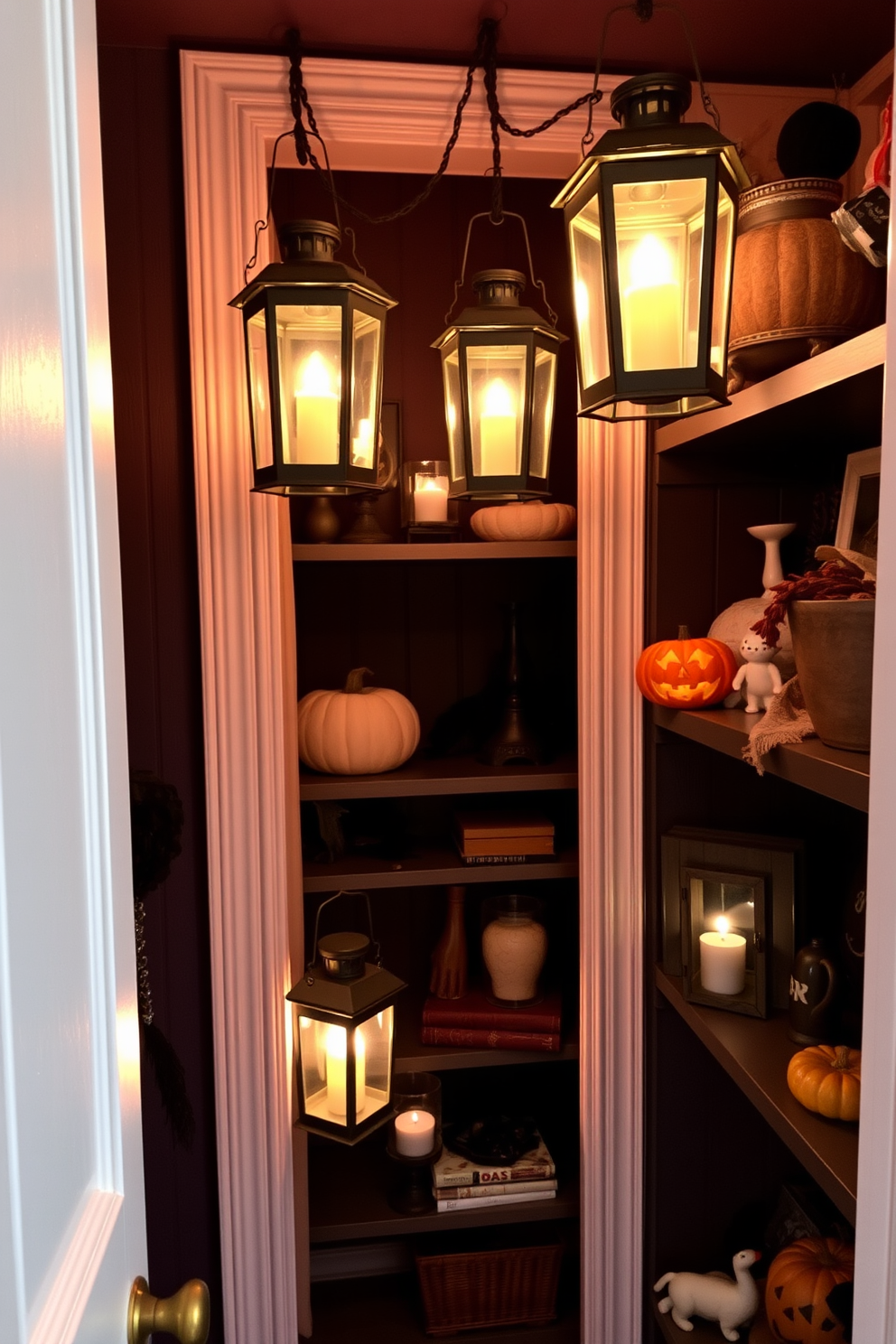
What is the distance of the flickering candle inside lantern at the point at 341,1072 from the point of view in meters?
1.63

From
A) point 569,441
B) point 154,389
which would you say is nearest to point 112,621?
point 154,389

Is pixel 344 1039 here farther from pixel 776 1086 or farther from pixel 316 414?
pixel 316 414

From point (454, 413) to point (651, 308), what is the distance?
0.39 m

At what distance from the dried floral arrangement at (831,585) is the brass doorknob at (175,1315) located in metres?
0.91

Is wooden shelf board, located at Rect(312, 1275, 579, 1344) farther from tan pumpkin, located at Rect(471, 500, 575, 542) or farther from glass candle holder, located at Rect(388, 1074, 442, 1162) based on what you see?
tan pumpkin, located at Rect(471, 500, 575, 542)

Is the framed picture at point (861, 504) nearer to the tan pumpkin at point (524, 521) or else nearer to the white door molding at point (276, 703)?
the white door molding at point (276, 703)

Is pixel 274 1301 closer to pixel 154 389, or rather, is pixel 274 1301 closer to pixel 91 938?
pixel 91 938

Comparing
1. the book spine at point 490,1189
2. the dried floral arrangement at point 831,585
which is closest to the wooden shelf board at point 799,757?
the dried floral arrangement at point 831,585

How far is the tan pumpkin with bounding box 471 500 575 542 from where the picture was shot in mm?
1839

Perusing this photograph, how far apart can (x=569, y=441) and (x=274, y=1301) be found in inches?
73.3

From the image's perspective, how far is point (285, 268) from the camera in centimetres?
109

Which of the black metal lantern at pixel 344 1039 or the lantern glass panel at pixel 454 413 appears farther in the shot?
the black metal lantern at pixel 344 1039

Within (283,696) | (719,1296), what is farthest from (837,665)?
(719,1296)

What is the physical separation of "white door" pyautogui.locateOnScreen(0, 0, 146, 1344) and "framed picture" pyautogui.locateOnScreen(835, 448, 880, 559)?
111cm
